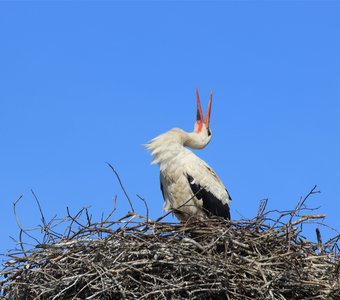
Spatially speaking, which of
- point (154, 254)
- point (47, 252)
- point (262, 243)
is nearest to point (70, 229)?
point (47, 252)

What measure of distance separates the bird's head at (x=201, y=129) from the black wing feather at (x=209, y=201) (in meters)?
0.68

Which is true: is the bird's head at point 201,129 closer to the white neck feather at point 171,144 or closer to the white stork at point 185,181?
the white neck feather at point 171,144

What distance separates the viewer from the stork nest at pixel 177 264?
7449mm

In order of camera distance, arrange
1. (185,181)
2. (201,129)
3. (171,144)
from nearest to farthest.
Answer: (185,181)
(171,144)
(201,129)

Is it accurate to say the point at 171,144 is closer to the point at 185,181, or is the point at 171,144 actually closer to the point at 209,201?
the point at 185,181

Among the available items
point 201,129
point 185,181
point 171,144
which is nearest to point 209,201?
point 185,181

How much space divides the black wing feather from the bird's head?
2.25ft

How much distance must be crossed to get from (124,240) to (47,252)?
0.63 meters

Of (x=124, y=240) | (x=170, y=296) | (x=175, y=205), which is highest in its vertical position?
(x=175, y=205)

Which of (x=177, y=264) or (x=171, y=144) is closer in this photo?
(x=177, y=264)

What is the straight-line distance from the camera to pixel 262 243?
7.95m

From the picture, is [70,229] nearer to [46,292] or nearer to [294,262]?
[46,292]

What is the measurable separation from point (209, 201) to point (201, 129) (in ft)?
3.20

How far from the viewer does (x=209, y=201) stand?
955cm
